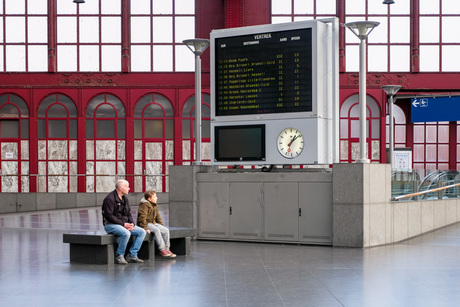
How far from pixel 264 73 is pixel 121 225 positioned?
5.04 meters

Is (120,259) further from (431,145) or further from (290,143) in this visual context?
(431,145)

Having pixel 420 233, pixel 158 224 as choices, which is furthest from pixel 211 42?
pixel 420 233

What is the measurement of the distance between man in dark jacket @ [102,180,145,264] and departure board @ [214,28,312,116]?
14.6 feet

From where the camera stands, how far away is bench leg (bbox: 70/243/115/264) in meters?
12.2

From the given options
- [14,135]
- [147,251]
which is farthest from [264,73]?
[14,135]

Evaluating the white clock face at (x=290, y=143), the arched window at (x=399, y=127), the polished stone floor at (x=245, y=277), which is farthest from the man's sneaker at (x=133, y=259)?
the arched window at (x=399, y=127)

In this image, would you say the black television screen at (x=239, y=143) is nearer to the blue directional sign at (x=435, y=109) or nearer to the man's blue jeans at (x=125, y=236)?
the man's blue jeans at (x=125, y=236)

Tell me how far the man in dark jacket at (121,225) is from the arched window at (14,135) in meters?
20.7

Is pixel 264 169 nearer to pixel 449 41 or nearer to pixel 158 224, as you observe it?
pixel 158 224

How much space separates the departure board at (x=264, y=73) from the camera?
15.6 meters

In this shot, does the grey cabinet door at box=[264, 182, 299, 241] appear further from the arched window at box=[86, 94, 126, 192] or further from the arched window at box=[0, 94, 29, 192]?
the arched window at box=[0, 94, 29, 192]

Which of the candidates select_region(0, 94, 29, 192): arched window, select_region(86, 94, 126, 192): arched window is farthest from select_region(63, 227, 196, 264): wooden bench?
select_region(0, 94, 29, 192): arched window

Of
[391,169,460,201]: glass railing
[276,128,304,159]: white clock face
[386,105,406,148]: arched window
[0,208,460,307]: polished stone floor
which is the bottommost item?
[0,208,460,307]: polished stone floor

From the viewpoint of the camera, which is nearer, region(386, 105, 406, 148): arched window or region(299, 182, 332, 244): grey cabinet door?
region(299, 182, 332, 244): grey cabinet door
